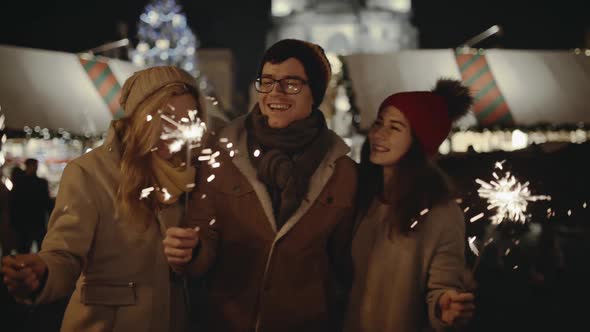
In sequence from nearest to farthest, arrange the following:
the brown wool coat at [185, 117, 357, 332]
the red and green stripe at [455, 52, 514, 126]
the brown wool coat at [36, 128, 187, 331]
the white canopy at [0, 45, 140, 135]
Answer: the brown wool coat at [36, 128, 187, 331] < the brown wool coat at [185, 117, 357, 332] < the white canopy at [0, 45, 140, 135] < the red and green stripe at [455, 52, 514, 126]

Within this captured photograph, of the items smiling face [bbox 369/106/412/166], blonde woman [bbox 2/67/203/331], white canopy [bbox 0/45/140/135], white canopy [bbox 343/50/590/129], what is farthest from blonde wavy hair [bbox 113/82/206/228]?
white canopy [bbox 343/50/590/129]

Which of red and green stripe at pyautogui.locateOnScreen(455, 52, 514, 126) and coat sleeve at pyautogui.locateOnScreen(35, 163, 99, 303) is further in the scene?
red and green stripe at pyautogui.locateOnScreen(455, 52, 514, 126)

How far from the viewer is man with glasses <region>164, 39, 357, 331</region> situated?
2.56 m

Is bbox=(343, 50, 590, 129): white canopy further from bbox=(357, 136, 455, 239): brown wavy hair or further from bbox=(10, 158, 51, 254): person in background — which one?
bbox=(357, 136, 455, 239): brown wavy hair

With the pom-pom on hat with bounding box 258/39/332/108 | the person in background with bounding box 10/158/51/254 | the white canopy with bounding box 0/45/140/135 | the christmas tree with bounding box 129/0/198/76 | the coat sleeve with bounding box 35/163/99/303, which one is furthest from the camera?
the christmas tree with bounding box 129/0/198/76

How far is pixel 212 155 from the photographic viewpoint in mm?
2730

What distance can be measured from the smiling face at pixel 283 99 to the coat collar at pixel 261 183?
0.62 ft

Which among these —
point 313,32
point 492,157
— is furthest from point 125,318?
point 313,32

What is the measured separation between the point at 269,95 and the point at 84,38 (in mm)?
40375

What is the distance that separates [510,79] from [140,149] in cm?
1207

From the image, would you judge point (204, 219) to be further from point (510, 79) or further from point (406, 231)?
point (510, 79)

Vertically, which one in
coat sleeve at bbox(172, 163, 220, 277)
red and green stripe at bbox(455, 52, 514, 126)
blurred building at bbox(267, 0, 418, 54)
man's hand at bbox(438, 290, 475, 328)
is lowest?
man's hand at bbox(438, 290, 475, 328)

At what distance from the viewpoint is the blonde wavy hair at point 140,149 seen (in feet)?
8.20

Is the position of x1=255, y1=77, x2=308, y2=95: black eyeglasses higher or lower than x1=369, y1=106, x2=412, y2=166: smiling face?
higher
